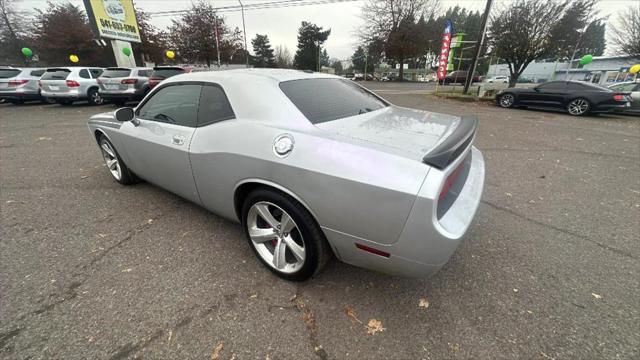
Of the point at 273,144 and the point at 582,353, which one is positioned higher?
the point at 273,144

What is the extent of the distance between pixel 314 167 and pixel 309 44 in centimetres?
7300

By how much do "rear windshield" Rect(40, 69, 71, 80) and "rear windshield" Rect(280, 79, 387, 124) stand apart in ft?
42.2

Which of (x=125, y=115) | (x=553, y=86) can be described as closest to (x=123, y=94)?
(x=125, y=115)

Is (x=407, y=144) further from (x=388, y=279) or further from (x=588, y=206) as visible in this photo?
(x=588, y=206)

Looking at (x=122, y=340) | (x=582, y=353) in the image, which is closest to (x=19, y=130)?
(x=122, y=340)

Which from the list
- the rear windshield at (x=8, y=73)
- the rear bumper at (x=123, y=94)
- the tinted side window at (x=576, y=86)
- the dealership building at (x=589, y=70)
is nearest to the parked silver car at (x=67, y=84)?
the rear bumper at (x=123, y=94)

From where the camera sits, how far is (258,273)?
83.8 inches

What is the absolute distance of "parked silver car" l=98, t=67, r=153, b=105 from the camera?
9.59 meters

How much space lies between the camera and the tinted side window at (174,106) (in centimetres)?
236

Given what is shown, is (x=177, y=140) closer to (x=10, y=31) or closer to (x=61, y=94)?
(x=61, y=94)

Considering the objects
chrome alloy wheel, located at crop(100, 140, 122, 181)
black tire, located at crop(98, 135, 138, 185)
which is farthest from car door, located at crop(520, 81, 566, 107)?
chrome alloy wheel, located at crop(100, 140, 122, 181)

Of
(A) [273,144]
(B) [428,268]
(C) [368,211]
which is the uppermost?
(A) [273,144]

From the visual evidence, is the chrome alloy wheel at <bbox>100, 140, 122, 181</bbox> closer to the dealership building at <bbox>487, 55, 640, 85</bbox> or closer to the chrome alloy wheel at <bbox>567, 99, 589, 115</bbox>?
the chrome alloy wheel at <bbox>567, 99, 589, 115</bbox>

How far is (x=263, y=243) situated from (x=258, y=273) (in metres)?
0.24
